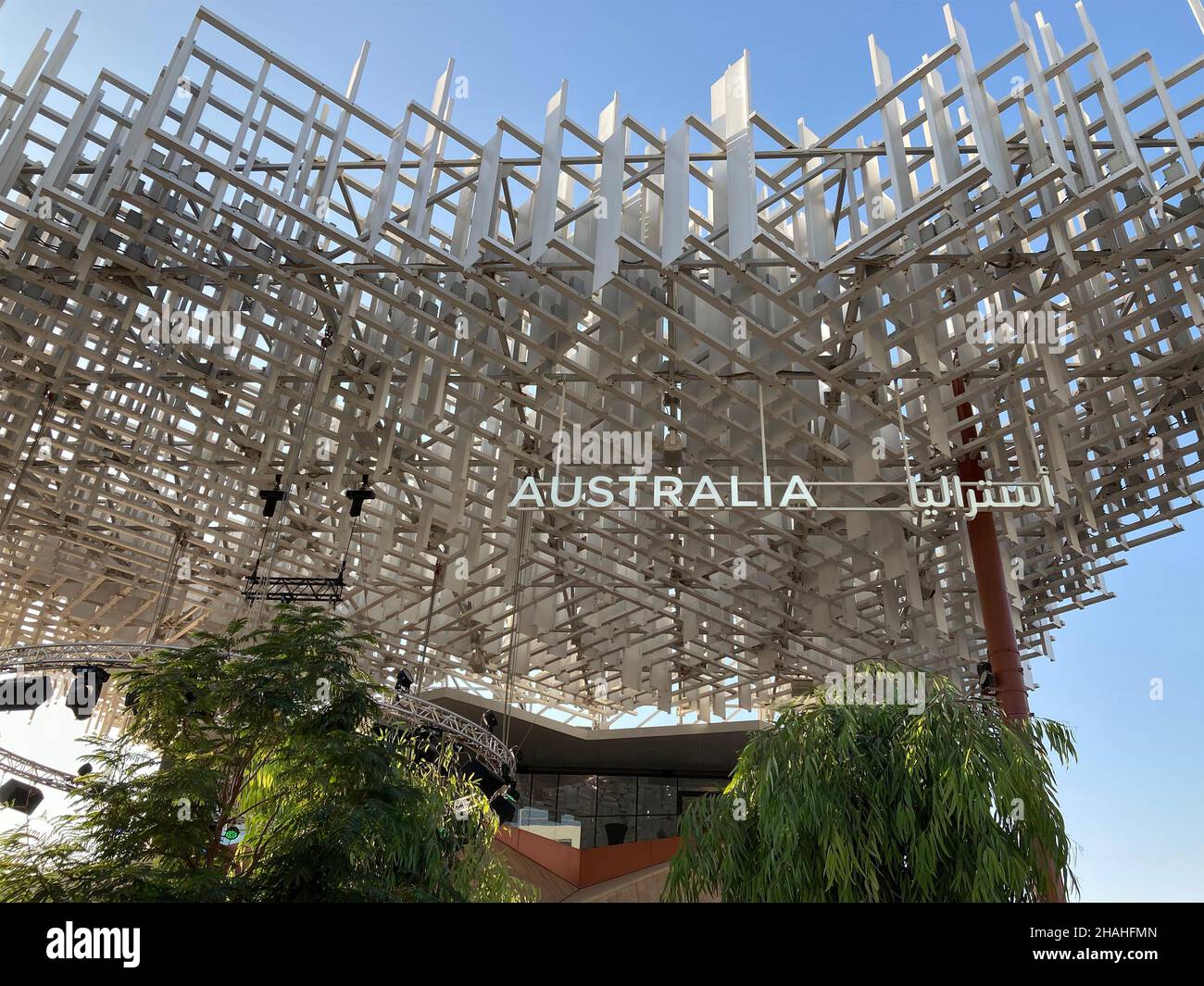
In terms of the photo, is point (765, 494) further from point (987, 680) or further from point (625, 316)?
point (987, 680)

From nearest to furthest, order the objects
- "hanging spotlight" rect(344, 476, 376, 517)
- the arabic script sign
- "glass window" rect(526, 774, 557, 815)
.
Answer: the arabic script sign, "hanging spotlight" rect(344, 476, 376, 517), "glass window" rect(526, 774, 557, 815)

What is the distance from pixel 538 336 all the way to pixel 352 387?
358 centimetres

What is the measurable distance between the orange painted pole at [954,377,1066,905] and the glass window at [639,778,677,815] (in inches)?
872

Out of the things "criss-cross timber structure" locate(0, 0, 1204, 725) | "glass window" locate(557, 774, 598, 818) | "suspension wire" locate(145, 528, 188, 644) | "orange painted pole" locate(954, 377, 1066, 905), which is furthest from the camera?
"glass window" locate(557, 774, 598, 818)

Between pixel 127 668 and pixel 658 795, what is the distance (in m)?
25.4

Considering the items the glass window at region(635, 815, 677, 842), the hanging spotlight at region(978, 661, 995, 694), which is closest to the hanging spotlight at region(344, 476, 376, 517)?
the hanging spotlight at region(978, 661, 995, 694)

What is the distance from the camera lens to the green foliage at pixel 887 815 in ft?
24.5

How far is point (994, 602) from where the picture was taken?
534 inches

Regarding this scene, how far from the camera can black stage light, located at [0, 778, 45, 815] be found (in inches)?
808

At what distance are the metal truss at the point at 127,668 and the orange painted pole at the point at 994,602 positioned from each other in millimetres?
7714

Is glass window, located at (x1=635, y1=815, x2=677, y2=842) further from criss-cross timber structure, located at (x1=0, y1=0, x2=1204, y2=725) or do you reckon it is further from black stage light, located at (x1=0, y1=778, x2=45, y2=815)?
black stage light, located at (x1=0, y1=778, x2=45, y2=815)

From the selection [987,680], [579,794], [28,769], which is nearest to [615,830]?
[579,794]
